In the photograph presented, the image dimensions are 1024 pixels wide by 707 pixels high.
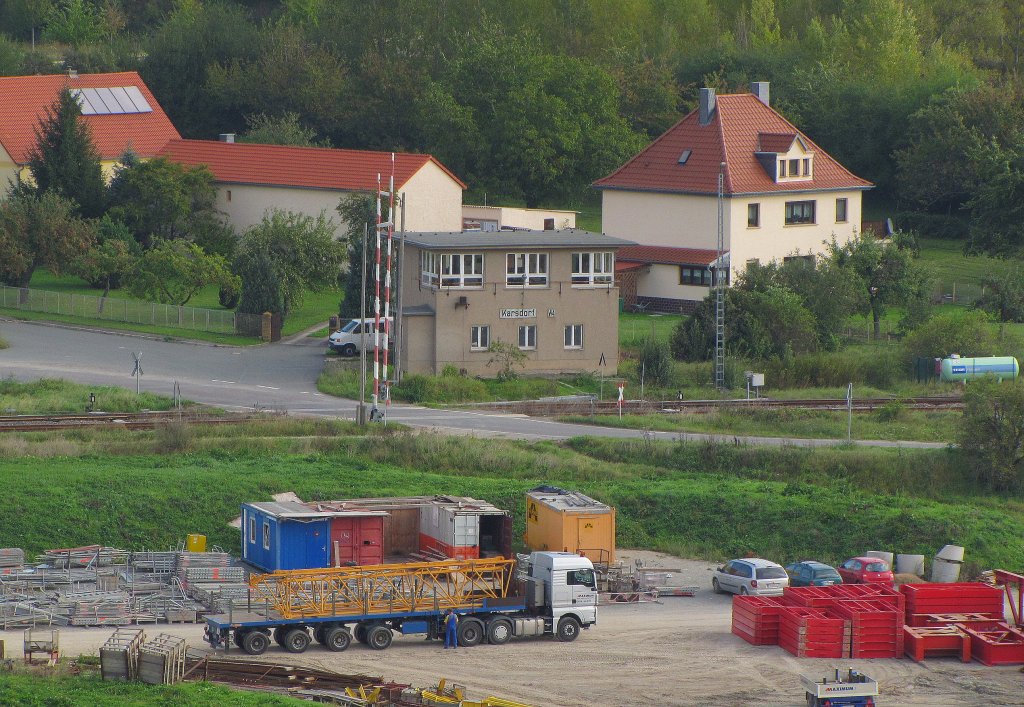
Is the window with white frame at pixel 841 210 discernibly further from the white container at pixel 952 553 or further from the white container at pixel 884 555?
the white container at pixel 884 555

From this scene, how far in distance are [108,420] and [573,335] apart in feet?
58.2

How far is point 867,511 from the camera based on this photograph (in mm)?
43188

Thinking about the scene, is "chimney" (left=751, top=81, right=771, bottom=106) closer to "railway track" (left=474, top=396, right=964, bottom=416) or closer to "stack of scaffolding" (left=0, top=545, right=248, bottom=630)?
"railway track" (left=474, top=396, right=964, bottom=416)

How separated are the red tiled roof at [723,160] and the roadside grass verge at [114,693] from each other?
49384mm

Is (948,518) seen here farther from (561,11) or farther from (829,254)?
(561,11)

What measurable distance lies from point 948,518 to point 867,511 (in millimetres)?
1927

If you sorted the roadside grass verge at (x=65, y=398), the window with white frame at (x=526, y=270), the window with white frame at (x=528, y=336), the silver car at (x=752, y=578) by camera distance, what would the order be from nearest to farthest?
1. the silver car at (x=752, y=578)
2. the roadside grass verge at (x=65, y=398)
3. the window with white frame at (x=526, y=270)
4. the window with white frame at (x=528, y=336)

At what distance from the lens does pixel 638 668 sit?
33.2 m

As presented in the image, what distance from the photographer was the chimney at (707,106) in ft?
260

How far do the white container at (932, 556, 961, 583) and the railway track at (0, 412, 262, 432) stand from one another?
20541mm

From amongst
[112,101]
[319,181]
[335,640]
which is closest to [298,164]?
[319,181]

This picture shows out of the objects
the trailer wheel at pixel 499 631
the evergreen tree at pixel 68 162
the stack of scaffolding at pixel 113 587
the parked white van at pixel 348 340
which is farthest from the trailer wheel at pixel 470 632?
the evergreen tree at pixel 68 162

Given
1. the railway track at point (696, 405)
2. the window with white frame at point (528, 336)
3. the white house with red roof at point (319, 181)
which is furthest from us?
the white house with red roof at point (319, 181)

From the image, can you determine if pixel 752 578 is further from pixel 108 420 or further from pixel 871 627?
pixel 108 420
